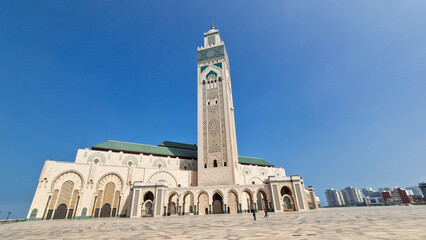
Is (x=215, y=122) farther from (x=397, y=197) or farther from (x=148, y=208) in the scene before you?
(x=397, y=197)

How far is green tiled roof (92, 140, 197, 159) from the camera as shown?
29.4 metres

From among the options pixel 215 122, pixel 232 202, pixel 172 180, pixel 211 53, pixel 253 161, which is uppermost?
pixel 211 53

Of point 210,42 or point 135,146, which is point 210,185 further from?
point 210,42

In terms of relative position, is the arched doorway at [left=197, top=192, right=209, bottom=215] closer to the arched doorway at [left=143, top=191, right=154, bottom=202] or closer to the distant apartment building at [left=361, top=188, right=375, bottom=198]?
the arched doorway at [left=143, top=191, right=154, bottom=202]

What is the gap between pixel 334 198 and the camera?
85812 mm

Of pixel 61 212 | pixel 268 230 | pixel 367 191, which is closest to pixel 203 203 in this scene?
pixel 61 212

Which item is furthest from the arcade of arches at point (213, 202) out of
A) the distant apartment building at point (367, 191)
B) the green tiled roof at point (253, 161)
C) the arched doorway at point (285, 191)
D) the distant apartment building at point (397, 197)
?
the distant apartment building at point (367, 191)

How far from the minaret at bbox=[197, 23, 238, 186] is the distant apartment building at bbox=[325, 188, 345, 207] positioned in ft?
267

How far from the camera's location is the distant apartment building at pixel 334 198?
83.9 metres

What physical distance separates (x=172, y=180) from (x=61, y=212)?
13.6m

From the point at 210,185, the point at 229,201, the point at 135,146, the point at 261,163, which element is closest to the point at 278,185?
the point at 229,201

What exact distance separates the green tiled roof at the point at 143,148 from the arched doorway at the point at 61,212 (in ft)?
27.5

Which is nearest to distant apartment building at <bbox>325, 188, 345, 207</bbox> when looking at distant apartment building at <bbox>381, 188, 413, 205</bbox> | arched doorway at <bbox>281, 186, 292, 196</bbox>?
distant apartment building at <bbox>381, 188, 413, 205</bbox>

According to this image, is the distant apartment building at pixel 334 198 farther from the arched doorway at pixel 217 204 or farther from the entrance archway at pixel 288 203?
the arched doorway at pixel 217 204
